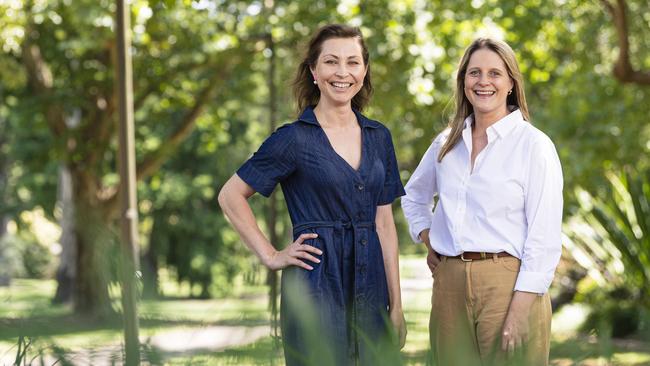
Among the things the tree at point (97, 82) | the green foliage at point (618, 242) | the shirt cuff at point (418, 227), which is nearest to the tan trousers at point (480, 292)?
the shirt cuff at point (418, 227)

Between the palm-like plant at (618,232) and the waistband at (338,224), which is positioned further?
the palm-like plant at (618,232)

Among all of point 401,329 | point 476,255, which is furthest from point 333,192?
point 401,329

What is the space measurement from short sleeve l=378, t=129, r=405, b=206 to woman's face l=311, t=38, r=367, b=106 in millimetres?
185

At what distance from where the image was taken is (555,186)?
9.58 ft

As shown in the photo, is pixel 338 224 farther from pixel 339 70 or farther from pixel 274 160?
pixel 339 70

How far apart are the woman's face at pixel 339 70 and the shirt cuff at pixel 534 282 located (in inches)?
27.4

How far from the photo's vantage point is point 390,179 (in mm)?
3094

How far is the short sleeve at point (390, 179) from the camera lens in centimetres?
306

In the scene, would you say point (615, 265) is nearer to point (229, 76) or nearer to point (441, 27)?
point (441, 27)

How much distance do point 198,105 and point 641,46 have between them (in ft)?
23.8

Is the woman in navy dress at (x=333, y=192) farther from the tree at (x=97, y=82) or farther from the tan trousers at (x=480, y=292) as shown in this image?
the tree at (x=97, y=82)

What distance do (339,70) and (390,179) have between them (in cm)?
36

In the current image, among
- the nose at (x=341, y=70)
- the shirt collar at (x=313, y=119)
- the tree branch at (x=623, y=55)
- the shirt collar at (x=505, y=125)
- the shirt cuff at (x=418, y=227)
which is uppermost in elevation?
the tree branch at (x=623, y=55)

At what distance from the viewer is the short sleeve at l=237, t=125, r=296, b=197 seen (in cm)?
293
